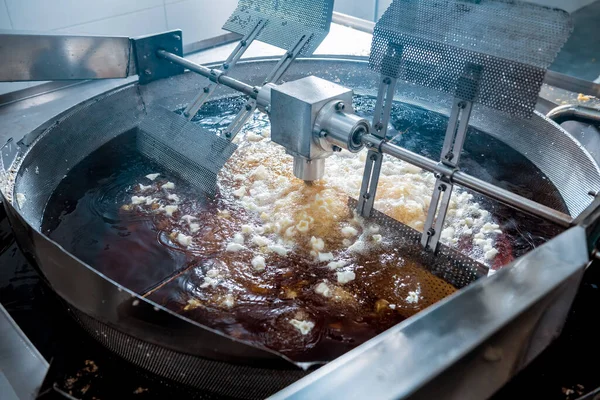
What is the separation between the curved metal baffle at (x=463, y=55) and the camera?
52.2 inches

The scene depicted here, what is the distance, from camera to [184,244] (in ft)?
6.06

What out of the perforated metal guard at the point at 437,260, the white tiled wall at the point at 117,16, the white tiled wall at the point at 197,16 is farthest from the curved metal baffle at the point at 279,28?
the white tiled wall at the point at 197,16

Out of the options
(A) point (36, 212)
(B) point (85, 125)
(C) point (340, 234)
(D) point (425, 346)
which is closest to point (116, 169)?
(B) point (85, 125)

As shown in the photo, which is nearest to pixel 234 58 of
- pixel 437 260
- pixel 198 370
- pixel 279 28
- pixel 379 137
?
pixel 279 28

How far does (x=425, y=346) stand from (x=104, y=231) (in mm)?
1558

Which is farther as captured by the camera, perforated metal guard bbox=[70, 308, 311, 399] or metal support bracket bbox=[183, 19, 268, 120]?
metal support bracket bbox=[183, 19, 268, 120]

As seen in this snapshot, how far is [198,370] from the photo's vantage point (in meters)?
1.21

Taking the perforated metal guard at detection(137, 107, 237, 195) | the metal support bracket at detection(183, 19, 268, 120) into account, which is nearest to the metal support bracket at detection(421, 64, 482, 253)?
the perforated metal guard at detection(137, 107, 237, 195)

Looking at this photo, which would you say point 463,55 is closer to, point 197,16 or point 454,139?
point 454,139

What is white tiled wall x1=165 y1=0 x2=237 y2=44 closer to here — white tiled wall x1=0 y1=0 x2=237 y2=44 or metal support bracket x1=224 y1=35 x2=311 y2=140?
white tiled wall x1=0 y1=0 x2=237 y2=44

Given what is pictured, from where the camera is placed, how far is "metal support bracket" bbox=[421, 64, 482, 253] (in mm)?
1448

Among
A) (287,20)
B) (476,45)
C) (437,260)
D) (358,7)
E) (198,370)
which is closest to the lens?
(198,370)

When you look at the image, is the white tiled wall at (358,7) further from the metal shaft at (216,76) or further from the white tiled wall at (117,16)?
the metal shaft at (216,76)

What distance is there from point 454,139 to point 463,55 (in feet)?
0.85
